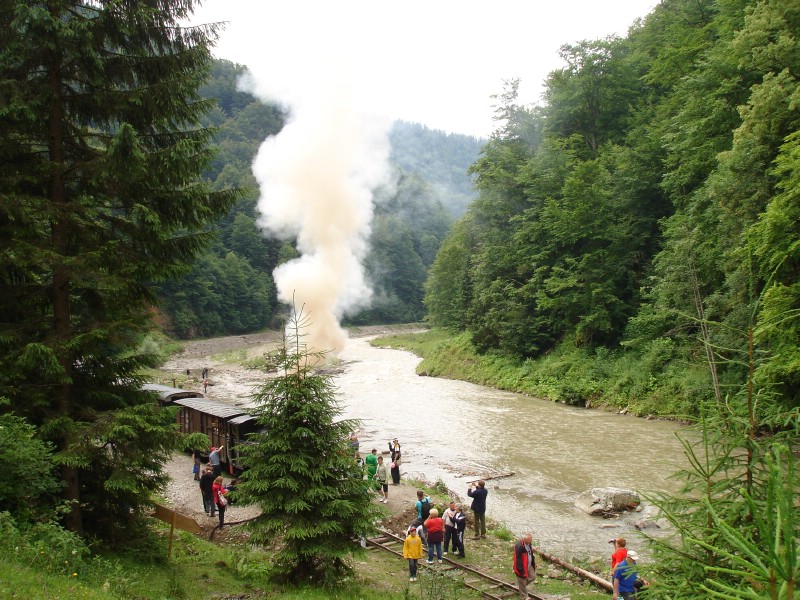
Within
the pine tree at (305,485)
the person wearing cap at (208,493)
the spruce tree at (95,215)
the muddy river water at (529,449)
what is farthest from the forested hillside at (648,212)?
the person wearing cap at (208,493)

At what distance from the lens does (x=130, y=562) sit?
855 centimetres

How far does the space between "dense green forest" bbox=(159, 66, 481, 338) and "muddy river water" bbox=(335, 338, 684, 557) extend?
21.6 meters

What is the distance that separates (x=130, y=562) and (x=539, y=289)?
36.7 m

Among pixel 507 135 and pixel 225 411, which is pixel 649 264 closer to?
pixel 507 135

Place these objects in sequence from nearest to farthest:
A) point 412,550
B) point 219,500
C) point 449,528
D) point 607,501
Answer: point 412,550, point 449,528, point 219,500, point 607,501

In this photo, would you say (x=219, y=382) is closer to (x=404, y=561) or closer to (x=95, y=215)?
(x=404, y=561)

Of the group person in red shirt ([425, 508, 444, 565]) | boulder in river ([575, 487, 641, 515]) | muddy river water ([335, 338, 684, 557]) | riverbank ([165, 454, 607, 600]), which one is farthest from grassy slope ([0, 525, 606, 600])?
boulder in river ([575, 487, 641, 515])

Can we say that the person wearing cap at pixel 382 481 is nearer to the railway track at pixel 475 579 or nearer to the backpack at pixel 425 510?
the backpack at pixel 425 510

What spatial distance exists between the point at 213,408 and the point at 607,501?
47.5ft

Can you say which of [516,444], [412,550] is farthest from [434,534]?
[516,444]

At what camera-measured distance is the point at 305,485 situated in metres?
9.62

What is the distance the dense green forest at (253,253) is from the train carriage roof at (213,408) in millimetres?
30352

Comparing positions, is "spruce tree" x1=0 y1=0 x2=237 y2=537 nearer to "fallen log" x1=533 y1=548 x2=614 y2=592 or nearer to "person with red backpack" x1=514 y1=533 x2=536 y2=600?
"person with red backpack" x1=514 y1=533 x2=536 y2=600

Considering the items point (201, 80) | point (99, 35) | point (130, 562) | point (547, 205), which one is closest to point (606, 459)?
point (130, 562)
